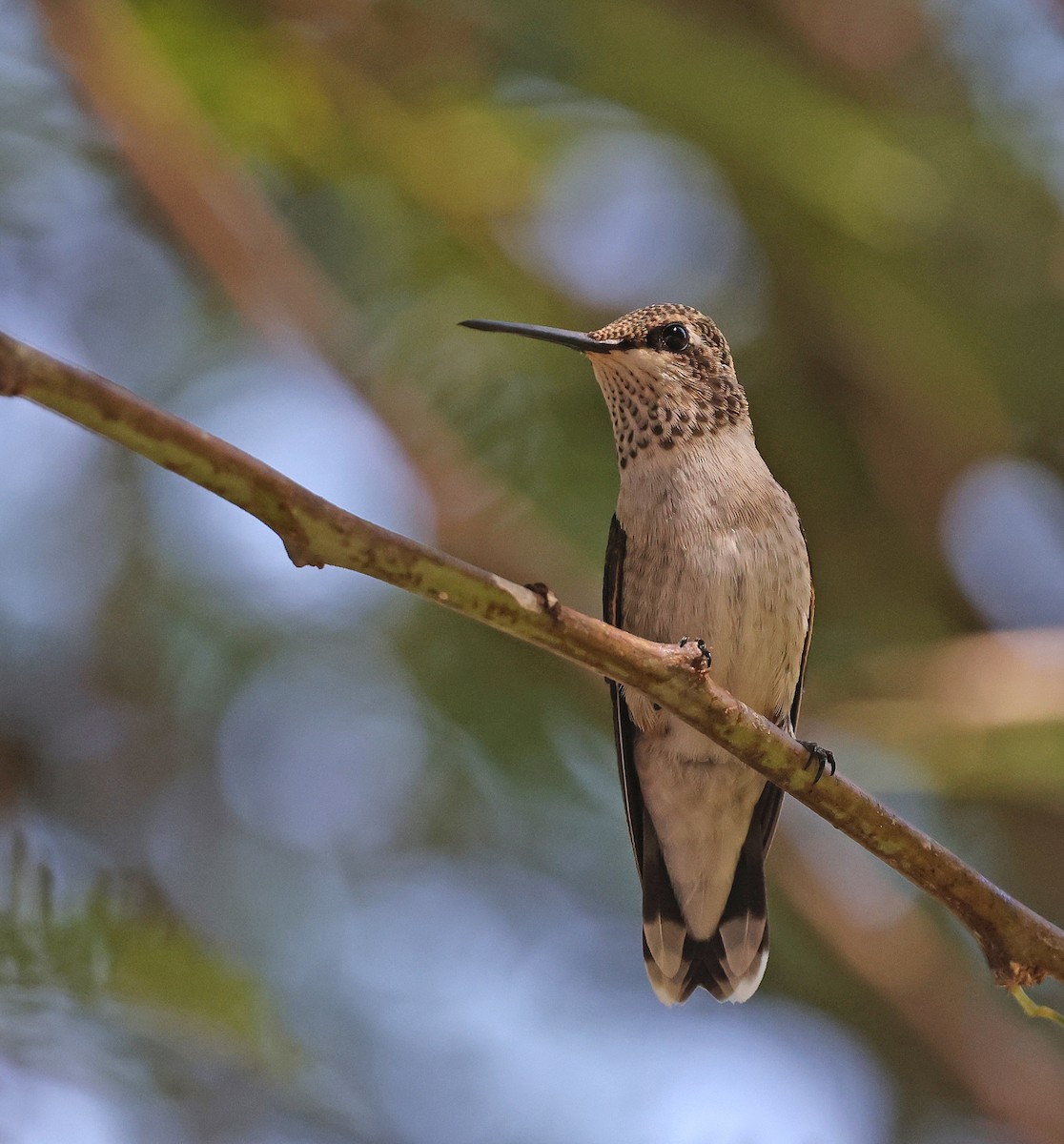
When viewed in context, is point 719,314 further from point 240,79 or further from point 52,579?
point 52,579

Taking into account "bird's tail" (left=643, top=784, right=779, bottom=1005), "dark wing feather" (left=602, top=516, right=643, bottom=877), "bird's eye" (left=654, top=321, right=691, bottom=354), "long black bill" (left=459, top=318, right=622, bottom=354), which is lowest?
"bird's tail" (left=643, top=784, right=779, bottom=1005)

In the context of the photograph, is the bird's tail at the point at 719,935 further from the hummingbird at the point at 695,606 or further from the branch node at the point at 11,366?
the branch node at the point at 11,366

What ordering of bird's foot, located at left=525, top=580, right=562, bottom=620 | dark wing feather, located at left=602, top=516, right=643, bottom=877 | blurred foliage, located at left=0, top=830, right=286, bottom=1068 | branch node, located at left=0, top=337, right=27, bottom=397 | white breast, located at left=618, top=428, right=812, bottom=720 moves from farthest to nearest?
dark wing feather, located at left=602, top=516, right=643, bottom=877, white breast, located at left=618, top=428, right=812, bottom=720, blurred foliage, located at left=0, top=830, right=286, bottom=1068, bird's foot, located at left=525, top=580, right=562, bottom=620, branch node, located at left=0, top=337, right=27, bottom=397

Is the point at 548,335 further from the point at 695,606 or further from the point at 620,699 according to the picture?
the point at 620,699

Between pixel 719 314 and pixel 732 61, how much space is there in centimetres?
85

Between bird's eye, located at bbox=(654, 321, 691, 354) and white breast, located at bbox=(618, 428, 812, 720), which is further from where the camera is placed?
bird's eye, located at bbox=(654, 321, 691, 354)

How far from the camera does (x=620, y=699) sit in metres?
2.74

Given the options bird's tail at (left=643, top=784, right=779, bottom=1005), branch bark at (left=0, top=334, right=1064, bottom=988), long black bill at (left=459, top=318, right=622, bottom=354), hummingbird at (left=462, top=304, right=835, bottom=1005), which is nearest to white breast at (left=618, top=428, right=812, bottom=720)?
hummingbird at (left=462, top=304, right=835, bottom=1005)

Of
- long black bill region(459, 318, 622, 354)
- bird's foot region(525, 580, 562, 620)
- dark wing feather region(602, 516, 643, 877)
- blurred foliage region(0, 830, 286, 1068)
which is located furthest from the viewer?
dark wing feather region(602, 516, 643, 877)

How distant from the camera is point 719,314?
3.53 metres

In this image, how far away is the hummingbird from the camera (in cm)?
252

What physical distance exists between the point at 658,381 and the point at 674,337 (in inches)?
4.8

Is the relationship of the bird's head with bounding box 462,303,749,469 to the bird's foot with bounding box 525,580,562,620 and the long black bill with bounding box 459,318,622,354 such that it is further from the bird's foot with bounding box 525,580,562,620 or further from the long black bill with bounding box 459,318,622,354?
the bird's foot with bounding box 525,580,562,620

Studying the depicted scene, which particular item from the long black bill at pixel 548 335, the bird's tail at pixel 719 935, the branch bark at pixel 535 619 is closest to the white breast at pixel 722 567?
the long black bill at pixel 548 335
